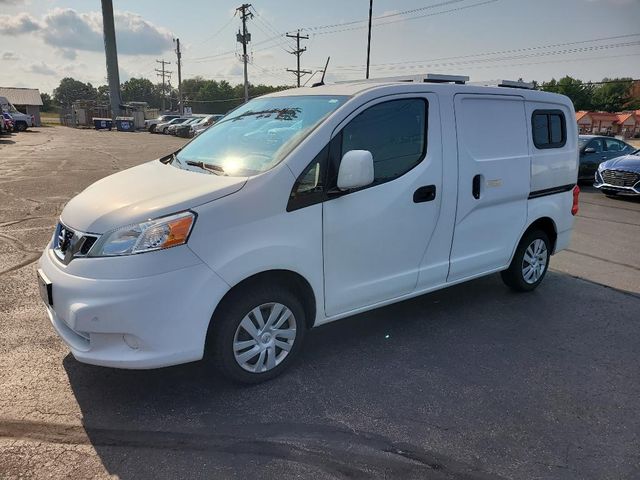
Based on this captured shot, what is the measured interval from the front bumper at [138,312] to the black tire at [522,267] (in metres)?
3.41

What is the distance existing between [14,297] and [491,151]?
4.64 m

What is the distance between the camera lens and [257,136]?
3799mm

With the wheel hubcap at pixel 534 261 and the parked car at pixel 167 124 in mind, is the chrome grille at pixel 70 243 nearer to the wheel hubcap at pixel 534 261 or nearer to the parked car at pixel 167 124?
the wheel hubcap at pixel 534 261

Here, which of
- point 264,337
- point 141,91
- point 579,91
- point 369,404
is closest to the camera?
point 369,404

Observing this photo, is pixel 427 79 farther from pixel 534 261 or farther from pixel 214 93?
pixel 214 93

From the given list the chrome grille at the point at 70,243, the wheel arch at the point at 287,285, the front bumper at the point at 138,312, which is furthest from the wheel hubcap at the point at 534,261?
the chrome grille at the point at 70,243

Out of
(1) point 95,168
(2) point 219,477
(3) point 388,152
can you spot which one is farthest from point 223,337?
(1) point 95,168

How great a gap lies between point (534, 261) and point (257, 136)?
334 cm

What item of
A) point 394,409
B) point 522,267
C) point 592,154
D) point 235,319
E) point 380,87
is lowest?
point 394,409

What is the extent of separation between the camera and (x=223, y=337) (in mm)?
3156

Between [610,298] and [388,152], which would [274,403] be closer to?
[388,152]

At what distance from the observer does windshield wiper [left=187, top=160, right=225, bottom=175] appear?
3515 millimetres

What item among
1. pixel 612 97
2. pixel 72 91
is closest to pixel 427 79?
pixel 612 97

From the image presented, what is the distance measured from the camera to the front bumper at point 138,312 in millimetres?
2824
